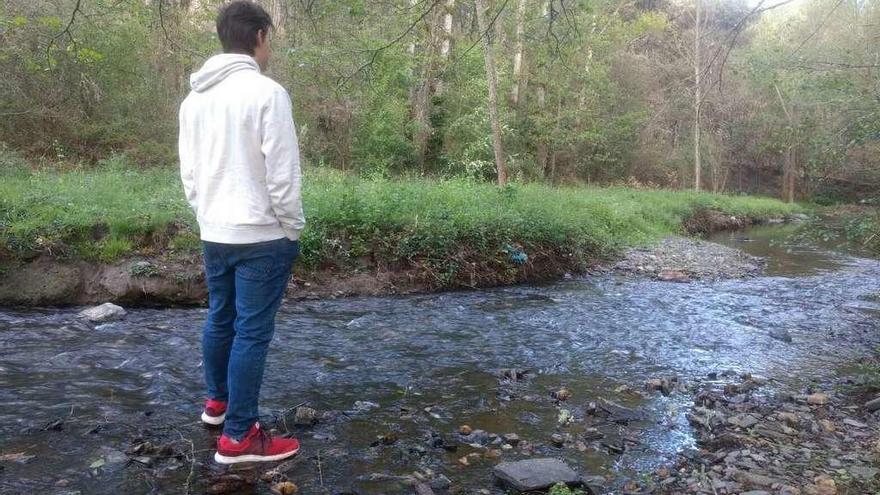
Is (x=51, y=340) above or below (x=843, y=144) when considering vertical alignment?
below

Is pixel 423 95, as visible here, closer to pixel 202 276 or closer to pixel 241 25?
pixel 202 276

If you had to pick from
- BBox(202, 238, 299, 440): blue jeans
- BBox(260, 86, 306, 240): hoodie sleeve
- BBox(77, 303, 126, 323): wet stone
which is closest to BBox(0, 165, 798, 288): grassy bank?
BBox(77, 303, 126, 323): wet stone

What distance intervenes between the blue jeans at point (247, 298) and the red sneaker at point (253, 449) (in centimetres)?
4

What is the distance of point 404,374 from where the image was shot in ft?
17.8

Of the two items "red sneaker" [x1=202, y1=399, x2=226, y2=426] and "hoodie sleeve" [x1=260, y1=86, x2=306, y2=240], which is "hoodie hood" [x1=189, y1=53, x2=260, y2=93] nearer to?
"hoodie sleeve" [x1=260, y1=86, x2=306, y2=240]

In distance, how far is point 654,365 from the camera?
20.0 feet

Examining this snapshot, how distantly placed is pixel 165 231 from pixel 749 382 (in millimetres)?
7479

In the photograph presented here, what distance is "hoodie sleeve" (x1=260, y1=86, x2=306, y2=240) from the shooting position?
10.6ft

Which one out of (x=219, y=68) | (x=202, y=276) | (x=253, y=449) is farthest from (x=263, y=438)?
(x=202, y=276)

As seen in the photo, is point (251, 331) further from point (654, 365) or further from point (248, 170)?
point (654, 365)

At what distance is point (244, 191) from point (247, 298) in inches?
23.5

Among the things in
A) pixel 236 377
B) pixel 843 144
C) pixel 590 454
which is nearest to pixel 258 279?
pixel 236 377

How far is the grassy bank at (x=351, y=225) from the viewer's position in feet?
26.9

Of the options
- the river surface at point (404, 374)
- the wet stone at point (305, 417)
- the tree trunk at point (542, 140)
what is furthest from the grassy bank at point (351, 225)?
the tree trunk at point (542, 140)
